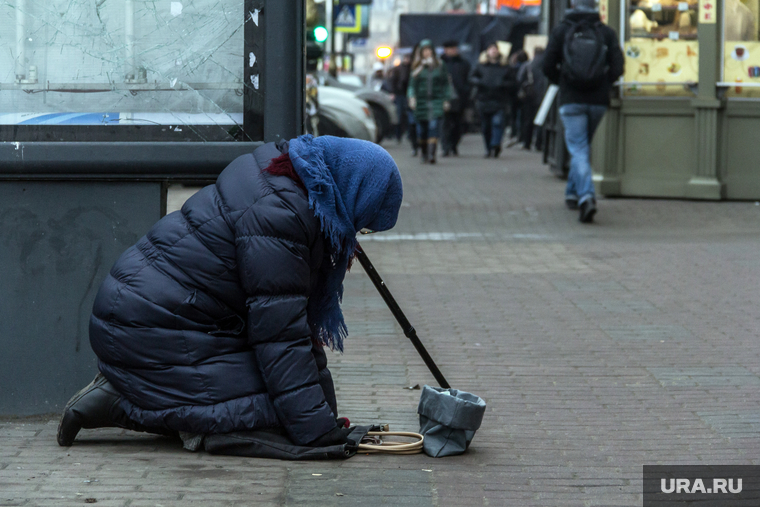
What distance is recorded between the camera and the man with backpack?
377 inches

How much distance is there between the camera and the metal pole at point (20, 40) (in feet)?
13.3

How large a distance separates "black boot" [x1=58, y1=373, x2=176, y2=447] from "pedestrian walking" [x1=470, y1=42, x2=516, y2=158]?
577 inches

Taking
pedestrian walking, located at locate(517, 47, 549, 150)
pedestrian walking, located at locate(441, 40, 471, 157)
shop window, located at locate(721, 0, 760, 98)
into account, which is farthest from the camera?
pedestrian walking, located at locate(441, 40, 471, 157)

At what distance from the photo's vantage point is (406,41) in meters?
29.4

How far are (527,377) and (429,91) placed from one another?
11.7 meters

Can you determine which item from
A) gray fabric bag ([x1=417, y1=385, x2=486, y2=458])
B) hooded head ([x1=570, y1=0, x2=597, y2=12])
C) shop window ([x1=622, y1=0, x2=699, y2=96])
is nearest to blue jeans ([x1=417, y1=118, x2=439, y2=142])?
shop window ([x1=622, y1=0, x2=699, y2=96])

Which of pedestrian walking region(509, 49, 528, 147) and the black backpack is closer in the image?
the black backpack

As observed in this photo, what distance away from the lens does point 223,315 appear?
359 centimetres

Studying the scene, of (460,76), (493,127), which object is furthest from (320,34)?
(460,76)

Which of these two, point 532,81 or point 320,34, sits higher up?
point 320,34

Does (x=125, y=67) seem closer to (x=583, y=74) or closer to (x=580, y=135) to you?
(x=583, y=74)

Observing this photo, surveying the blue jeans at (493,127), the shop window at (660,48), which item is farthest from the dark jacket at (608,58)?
the blue jeans at (493,127)

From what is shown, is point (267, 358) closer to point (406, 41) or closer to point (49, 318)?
point (49, 318)

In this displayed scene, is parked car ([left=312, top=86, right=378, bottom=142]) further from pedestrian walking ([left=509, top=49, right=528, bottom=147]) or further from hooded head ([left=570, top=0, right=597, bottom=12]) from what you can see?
pedestrian walking ([left=509, top=49, right=528, bottom=147])
